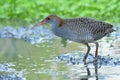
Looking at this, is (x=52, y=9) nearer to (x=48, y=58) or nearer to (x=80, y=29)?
(x=48, y=58)

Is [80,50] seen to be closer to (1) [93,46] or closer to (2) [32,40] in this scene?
(1) [93,46]

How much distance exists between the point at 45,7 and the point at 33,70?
29.9ft

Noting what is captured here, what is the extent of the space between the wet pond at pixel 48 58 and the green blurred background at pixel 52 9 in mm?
3089

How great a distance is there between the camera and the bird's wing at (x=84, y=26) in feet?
37.0

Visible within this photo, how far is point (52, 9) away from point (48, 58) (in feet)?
24.8

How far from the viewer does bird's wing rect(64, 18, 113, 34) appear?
11273 millimetres

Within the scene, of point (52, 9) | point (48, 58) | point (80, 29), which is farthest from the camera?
point (52, 9)

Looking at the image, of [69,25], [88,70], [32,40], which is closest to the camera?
[88,70]

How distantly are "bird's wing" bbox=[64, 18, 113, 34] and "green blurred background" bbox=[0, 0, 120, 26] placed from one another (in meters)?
6.30

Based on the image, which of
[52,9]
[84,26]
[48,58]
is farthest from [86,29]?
[52,9]

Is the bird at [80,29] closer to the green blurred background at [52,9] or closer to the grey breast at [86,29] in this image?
the grey breast at [86,29]

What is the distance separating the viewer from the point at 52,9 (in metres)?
19.2

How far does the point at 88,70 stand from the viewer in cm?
1052

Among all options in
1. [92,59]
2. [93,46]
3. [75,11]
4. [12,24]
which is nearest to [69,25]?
[92,59]
